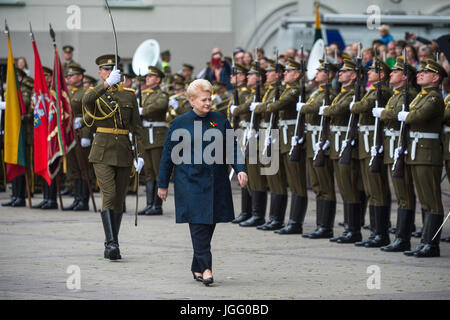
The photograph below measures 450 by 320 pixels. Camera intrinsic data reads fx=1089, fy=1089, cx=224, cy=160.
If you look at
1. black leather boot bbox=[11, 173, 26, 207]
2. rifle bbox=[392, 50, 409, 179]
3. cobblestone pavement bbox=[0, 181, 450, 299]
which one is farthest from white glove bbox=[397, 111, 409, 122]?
black leather boot bbox=[11, 173, 26, 207]

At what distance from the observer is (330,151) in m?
12.0

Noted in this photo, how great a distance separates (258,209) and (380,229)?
8.04ft

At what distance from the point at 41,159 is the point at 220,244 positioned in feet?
14.0

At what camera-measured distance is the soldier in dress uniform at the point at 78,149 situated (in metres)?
14.8

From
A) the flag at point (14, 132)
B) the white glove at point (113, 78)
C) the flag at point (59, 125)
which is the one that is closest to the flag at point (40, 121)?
the flag at point (59, 125)

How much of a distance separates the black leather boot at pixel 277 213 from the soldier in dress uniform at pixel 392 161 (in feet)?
7.19

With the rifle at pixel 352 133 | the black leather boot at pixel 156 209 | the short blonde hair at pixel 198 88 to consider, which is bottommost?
the black leather boot at pixel 156 209

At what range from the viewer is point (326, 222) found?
1211 centimetres

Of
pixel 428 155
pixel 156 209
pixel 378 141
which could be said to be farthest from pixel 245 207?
pixel 428 155

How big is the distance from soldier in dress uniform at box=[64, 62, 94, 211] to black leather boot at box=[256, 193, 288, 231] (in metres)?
2.94

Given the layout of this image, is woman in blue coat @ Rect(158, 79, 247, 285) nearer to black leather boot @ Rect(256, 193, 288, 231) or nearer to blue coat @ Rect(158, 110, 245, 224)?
blue coat @ Rect(158, 110, 245, 224)

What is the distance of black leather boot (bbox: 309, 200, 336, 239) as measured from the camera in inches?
474

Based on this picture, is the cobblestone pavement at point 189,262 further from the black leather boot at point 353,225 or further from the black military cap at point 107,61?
the black military cap at point 107,61
